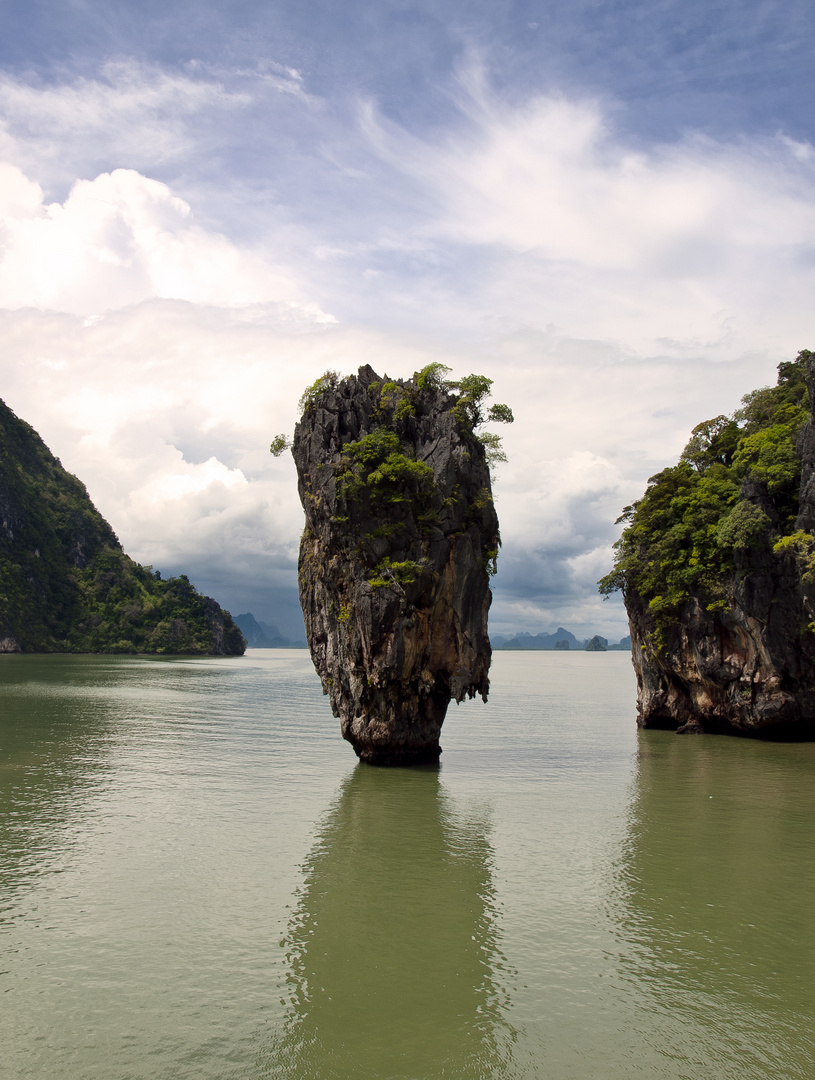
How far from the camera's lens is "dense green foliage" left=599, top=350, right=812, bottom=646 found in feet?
110

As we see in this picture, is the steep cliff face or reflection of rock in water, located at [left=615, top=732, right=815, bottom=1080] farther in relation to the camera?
the steep cliff face

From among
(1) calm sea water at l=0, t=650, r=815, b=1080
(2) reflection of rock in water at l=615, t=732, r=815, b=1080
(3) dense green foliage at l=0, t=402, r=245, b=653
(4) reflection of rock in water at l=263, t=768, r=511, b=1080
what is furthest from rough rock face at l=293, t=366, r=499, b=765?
(3) dense green foliage at l=0, t=402, r=245, b=653

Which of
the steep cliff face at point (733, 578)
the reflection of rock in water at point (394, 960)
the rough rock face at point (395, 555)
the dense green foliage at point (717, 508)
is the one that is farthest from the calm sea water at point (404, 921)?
the dense green foliage at point (717, 508)

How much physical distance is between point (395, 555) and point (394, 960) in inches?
678

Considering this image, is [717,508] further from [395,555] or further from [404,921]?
[404,921]

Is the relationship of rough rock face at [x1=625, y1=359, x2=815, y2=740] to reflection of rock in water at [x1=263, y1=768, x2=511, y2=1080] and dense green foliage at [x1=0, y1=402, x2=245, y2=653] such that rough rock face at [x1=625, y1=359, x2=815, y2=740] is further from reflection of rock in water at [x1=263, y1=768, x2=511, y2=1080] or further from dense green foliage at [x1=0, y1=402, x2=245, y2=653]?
dense green foliage at [x1=0, y1=402, x2=245, y2=653]

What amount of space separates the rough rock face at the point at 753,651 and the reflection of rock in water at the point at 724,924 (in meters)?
9.84

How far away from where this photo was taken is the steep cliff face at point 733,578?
3344cm

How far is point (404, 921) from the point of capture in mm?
14102

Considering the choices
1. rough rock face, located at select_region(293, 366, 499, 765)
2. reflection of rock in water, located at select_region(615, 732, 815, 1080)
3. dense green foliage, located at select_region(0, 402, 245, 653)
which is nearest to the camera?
reflection of rock in water, located at select_region(615, 732, 815, 1080)

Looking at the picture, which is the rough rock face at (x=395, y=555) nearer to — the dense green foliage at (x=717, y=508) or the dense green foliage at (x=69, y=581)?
the dense green foliage at (x=717, y=508)

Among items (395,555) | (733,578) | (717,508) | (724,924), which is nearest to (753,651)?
(733,578)

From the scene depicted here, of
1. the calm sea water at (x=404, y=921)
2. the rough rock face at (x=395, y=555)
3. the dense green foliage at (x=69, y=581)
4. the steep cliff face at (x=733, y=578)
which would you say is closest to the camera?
Result: the calm sea water at (x=404, y=921)

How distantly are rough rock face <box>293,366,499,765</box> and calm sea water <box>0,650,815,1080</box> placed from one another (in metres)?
3.09
